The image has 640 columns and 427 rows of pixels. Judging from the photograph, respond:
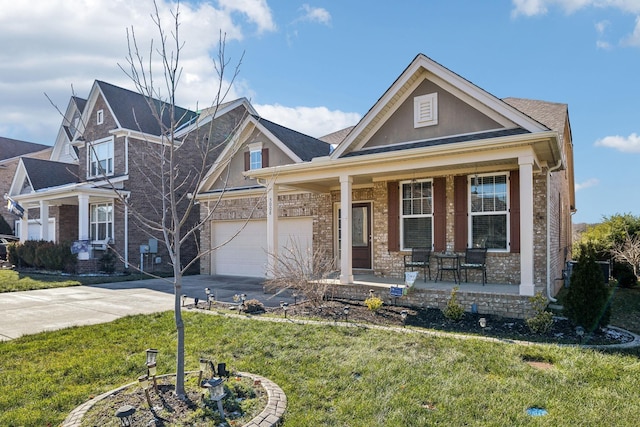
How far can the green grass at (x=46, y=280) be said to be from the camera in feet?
39.5

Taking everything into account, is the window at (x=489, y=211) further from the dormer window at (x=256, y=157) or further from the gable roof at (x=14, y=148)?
the gable roof at (x=14, y=148)

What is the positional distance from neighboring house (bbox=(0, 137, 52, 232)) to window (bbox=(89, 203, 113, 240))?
33.7ft

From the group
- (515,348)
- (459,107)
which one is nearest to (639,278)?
(459,107)

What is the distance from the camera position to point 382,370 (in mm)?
4605

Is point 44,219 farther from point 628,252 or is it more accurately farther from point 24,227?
point 628,252

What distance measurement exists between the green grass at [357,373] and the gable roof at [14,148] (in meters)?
32.6

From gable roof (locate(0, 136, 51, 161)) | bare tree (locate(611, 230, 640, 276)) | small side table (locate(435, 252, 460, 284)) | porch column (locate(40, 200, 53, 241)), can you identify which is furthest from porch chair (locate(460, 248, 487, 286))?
gable roof (locate(0, 136, 51, 161))

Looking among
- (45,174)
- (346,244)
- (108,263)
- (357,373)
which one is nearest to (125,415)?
(357,373)

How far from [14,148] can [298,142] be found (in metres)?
29.8

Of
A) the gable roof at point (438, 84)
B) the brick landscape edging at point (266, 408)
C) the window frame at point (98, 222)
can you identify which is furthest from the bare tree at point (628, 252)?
the window frame at point (98, 222)

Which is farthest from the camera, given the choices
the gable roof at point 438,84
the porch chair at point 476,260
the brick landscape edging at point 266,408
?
the porch chair at point 476,260

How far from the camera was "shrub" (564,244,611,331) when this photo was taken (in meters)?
6.29

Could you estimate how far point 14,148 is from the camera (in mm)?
32406

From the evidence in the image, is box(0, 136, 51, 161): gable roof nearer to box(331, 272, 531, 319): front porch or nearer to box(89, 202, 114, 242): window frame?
box(89, 202, 114, 242): window frame
